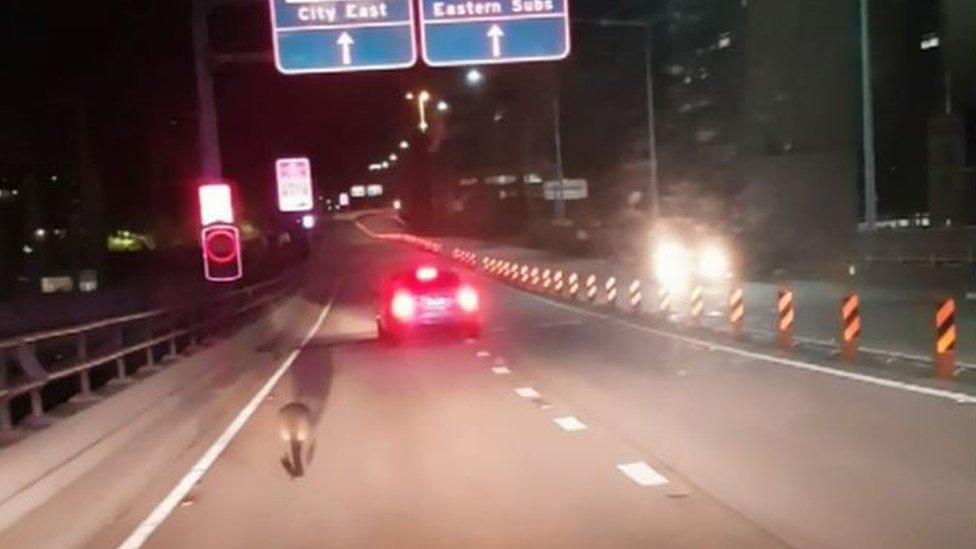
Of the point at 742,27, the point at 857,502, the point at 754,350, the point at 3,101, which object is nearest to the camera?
the point at 857,502

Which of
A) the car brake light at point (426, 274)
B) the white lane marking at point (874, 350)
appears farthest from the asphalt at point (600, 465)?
the car brake light at point (426, 274)

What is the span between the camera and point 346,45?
1111 inches

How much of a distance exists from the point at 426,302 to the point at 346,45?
529 centimetres

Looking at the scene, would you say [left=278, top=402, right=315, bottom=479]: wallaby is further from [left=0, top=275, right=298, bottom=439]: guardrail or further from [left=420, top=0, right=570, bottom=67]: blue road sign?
[left=420, top=0, right=570, bottom=67]: blue road sign

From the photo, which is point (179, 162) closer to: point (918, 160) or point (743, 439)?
point (918, 160)

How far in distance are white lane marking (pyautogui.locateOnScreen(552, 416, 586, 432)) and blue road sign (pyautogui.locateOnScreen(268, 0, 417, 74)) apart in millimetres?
13990

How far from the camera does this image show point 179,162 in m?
87.5

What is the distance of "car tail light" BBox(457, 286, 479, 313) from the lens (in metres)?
28.3

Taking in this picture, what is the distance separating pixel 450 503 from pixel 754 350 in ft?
43.0

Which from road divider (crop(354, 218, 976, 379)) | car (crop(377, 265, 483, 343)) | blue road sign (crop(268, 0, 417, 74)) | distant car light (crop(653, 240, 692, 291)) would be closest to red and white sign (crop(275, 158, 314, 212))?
road divider (crop(354, 218, 976, 379))

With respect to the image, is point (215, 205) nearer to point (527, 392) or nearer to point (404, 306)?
point (404, 306)

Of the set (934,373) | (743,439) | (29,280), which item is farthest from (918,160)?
(743,439)

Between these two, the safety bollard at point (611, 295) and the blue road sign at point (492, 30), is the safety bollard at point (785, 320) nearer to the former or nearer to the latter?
the blue road sign at point (492, 30)

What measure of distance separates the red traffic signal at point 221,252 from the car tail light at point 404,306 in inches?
218
